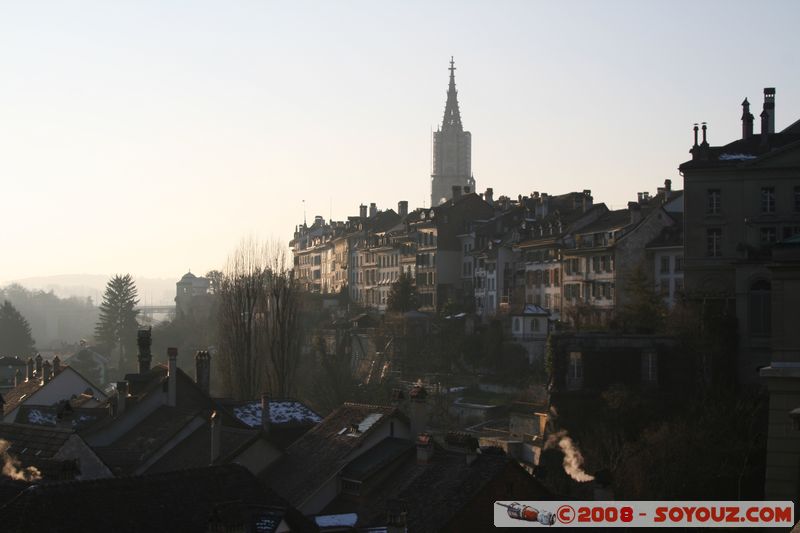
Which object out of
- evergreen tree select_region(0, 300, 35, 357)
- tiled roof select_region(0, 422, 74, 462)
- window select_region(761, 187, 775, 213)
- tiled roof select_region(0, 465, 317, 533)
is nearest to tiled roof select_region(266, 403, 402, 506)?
tiled roof select_region(0, 422, 74, 462)

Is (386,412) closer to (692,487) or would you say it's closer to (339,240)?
(692,487)

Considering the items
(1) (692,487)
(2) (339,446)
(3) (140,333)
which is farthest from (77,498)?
(3) (140,333)

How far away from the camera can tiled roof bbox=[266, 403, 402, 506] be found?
3522 centimetres

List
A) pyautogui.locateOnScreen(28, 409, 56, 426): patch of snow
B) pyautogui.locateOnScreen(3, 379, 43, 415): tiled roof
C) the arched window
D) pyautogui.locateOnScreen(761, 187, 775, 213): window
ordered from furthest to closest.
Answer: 1. pyautogui.locateOnScreen(3, 379, 43, 415): tiled roof
2. pyautogui.locateOnScreen(761, 187, 775, 213): window
3. pyautogui.locateOnScreen(28, 409, 56, 426): patch of snow
4. the arched window

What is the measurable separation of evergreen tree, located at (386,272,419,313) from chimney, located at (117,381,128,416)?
52.2 metres

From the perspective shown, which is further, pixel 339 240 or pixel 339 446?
pixel 339 240

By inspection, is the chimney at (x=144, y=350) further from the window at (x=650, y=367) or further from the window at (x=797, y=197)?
the window at (x=797, y=197)

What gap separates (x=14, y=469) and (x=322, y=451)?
9.29 meters

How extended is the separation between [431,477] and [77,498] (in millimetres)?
11372

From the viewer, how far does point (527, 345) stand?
76062 mm

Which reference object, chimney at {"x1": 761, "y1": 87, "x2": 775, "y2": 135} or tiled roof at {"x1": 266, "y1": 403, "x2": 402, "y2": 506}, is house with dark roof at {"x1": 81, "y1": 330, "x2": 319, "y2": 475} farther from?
chimney at {"x1": 761, "y1": 87, "x2": 775, "y2": 135}

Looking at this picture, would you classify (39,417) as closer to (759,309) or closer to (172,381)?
(172,381)

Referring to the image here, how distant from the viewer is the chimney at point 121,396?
4297cm

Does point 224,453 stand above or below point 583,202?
below
